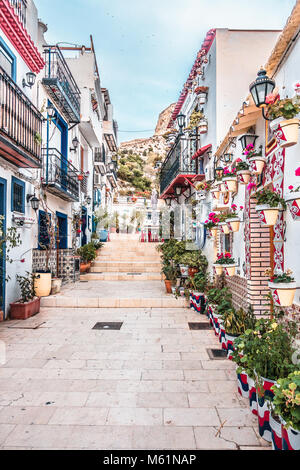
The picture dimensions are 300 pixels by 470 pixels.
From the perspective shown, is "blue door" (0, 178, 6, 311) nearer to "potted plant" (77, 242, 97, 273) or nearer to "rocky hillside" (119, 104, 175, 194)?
"potted plant" (77, 242, 97, 273)

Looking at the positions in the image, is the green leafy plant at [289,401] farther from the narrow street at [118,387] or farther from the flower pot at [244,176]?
the flower pot at [244,176]

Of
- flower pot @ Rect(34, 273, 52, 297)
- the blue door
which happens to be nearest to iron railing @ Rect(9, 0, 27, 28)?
the blue door

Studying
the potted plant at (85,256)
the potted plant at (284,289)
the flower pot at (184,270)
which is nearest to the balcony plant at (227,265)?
the potted plant at (284,289)

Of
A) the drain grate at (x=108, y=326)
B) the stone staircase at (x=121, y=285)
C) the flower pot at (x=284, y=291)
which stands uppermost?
the flower pot at (x=284, y=291)

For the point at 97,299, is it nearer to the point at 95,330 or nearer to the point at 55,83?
the point at 95,330

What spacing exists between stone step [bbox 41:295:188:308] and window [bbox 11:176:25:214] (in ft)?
8.28

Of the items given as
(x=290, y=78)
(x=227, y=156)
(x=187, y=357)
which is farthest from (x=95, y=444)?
(x=227, y=156)

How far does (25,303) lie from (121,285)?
13.0ft

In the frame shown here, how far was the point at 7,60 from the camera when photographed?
668cm

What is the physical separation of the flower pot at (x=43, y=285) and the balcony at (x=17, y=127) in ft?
9.72

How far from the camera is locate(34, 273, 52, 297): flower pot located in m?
8.11

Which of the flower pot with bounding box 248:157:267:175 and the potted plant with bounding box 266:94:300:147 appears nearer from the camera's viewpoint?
the potted plant with bounding box 266:94:300:147

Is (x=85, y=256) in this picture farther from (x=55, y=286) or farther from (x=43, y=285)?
(x=43, y=285)

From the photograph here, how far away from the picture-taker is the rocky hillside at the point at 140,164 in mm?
Answer: 37719
